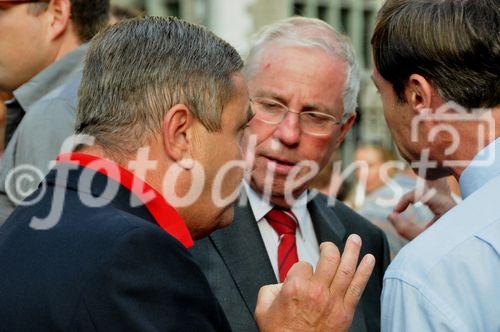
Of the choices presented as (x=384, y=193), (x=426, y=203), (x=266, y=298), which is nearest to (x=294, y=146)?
(x=426, y=203)

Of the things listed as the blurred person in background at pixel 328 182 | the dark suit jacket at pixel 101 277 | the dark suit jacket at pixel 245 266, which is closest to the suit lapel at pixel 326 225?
the dark suit jacket at pixel 245 266

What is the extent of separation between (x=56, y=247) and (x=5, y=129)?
7.41 feet

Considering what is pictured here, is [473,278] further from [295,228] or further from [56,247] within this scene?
[295,228]

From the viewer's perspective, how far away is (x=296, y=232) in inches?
144

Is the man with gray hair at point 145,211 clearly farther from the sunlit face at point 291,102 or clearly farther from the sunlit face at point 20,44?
the sunlit face at point 20,44

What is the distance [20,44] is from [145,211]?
1.98 metres

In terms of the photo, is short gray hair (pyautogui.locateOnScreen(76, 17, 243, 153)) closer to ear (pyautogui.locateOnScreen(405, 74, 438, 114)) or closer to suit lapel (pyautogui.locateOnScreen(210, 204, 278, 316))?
ear (pyautogui.locateOnScreen(405, 74, 438, 114))

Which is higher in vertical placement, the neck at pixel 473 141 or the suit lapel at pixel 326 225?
the neck at pixel 473 141

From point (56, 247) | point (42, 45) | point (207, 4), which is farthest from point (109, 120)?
point (207, 4)

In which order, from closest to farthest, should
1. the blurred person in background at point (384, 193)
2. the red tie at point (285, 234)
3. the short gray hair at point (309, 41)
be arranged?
1. the red tie at point (285, 234)
2. the short gray hair at point (309, 41)
3. the blurred person in background at point (384, 193)

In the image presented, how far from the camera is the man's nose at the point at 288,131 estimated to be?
3.63m

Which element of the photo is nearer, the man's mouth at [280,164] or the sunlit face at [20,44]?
the man's mouth at [280,164]

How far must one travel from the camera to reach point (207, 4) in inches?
849

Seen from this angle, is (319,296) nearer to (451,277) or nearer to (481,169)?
(451,277)
